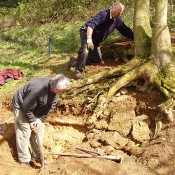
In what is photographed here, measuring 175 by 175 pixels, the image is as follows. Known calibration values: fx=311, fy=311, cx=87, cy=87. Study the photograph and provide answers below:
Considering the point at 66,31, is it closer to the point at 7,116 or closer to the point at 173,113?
the point at 7,116

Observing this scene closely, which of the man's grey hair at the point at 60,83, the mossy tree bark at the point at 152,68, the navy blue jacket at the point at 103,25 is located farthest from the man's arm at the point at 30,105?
the navy blue jacket at the point at 103,25

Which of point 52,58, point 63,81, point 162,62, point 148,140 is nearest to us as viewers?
point 63,81

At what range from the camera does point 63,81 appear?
12.7ft

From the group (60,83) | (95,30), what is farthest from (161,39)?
(60,83)

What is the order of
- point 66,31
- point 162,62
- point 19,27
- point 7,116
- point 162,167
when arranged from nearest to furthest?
point 162,167, point 162,62, point 7,116, point 66,31, point 19,27

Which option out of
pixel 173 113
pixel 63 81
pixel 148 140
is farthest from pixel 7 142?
pixel 173 113

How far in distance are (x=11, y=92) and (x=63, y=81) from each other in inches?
112

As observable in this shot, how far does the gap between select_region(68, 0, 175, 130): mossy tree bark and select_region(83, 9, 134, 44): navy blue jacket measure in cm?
50

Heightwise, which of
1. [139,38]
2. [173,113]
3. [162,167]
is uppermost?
[139,38]

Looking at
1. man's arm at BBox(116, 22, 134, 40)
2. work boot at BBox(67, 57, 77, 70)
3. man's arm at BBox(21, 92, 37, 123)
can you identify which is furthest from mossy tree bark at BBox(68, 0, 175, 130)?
man's arm at BBox(21, 92, 37, 123)

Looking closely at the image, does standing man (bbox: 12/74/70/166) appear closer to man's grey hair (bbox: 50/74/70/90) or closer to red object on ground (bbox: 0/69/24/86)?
man's grey hair (bbox: 50/74/70/90)

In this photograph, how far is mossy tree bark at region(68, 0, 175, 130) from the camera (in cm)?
526

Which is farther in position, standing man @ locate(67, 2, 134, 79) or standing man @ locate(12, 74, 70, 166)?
standing man @ locate(67, 2, 134, 79)

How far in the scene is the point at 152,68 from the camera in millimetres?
5477
